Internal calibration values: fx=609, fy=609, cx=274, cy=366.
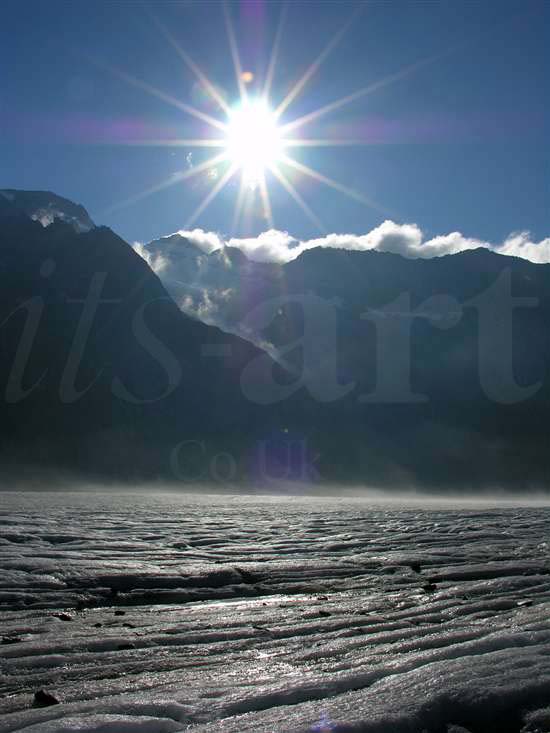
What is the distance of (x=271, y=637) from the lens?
508 cm

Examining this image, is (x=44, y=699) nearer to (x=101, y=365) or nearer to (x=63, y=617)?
(x=63, y=617)

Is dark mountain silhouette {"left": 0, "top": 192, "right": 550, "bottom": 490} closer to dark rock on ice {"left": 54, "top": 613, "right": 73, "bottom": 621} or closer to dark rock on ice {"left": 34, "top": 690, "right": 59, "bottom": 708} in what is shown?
dark rock on ice {"left": 54, "top": 613, "right": 73, "bottom": 621}

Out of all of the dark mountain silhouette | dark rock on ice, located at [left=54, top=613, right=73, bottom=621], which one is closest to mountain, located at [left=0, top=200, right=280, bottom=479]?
the dark mountain silhouette

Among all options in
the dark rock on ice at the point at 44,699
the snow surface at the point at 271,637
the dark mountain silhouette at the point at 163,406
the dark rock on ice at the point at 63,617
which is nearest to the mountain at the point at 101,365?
the dark mountain silhouette at the point at 163,406

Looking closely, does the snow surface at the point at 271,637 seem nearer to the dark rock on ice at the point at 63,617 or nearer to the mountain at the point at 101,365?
the dark rock on ice at the point at 63,617

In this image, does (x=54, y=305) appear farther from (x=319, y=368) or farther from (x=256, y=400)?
(x=319, y=368)

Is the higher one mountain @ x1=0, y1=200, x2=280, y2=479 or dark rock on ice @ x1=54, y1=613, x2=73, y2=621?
mountain @ x1=0, y1=200, x2=280, y2=479

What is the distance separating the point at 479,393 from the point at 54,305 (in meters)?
124

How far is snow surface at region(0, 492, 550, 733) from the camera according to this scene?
11.0 feet

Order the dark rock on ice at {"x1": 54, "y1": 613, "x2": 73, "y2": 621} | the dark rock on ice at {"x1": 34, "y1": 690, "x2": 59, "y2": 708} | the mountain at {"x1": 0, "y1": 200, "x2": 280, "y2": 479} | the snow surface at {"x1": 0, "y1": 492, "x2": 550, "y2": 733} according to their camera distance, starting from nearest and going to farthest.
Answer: the snow surface at {"x1": 0, "y1": 492, "x2": 550, "y2": 733}
the dark rock on ice at {"x1": 34, "y1": 690, "x2": 59, "y2": 708}
the dark rock on ice at {"x1": 54, "y1": 613, "x2": 73, "y2": 621}
the mountain at {"x1": 0, "y1": 200, "x2": 280, "y2": 479}

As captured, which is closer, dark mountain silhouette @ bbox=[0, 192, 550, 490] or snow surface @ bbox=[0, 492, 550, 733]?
snow surface @ bbox=[0, 492, 550, 733]

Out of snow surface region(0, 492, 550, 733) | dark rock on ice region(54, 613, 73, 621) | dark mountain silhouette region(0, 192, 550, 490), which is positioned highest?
dark mountain silhouette region(0, 192, 550, 490)

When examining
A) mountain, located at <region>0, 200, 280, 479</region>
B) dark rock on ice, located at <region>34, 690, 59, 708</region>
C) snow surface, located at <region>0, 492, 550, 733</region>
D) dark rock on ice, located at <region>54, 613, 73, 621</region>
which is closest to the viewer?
snow surface, located at <region>0, 492, 550, 733</region>

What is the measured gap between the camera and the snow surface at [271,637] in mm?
3357
